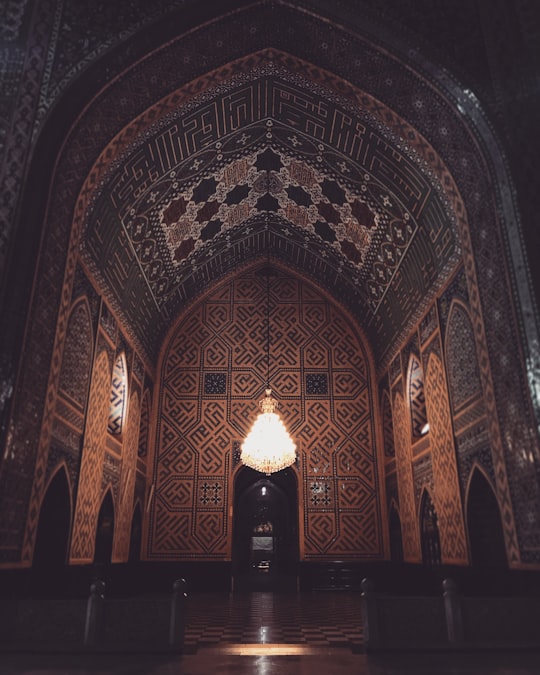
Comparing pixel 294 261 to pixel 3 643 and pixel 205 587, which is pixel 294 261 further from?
pixel 3 643

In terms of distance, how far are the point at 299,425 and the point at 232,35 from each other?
654cm

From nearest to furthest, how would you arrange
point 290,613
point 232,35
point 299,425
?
point 232,35 < point 290,613 < point 299,425

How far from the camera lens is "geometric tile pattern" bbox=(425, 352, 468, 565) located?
663 cm

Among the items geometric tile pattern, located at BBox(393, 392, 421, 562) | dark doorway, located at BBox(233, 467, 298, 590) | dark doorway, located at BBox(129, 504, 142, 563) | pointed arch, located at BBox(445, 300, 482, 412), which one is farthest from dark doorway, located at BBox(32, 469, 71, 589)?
dark doorway, located at BBox(233, 467, 298, 590)

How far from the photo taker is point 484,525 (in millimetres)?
6281

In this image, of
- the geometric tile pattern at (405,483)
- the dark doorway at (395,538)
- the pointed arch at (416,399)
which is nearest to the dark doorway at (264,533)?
the dark doorway at (395,538)

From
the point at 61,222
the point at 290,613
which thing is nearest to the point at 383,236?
the point at 61,222

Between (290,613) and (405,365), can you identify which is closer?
(290,613)

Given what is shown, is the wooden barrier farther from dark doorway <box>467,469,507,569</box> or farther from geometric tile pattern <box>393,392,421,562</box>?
geometric tile pattern <box>393,392,421,562</box>

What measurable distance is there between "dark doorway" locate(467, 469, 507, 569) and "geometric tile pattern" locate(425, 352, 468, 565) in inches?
6.2

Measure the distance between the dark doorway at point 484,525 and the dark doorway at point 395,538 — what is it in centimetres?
317

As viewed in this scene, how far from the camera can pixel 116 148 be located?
6250mm

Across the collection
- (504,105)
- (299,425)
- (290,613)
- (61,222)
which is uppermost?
(504,105)

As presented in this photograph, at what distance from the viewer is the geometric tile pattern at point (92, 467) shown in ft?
21.4
